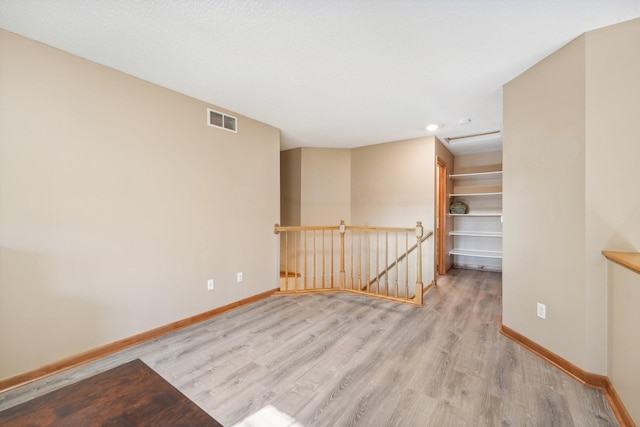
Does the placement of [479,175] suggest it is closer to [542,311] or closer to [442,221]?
[442,221]

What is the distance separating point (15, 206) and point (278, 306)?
2.41 metres

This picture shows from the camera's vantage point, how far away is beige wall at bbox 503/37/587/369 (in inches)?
70.1

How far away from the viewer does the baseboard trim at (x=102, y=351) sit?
1.71m

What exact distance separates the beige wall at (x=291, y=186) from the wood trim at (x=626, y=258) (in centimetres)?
383

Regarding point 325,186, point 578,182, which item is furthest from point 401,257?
point 578,182

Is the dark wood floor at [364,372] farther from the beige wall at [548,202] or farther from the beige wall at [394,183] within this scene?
the beige wall at [394,183]

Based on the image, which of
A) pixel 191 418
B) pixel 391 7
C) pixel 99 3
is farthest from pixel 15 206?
pixel 391 7

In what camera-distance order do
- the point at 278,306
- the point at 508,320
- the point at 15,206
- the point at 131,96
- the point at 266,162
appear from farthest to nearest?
the point at 266,162 < the point at 278,306 < the point at 508,320 < the point at 131,96 < the point at 15,206

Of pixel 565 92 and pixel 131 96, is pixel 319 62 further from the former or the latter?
pixel 565 92

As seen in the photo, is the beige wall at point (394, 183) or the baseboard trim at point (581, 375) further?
the beige wall at point (394, 183)

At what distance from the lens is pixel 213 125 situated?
2.85 m

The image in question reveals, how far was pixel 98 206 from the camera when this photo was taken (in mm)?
2057

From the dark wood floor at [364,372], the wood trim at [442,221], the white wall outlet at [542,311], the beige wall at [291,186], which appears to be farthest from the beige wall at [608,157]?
the beige wall at [291,186]

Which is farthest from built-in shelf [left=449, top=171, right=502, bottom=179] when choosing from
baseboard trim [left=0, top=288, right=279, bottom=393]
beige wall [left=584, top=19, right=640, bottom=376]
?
baseboard trim [left=0, top=288, right=279, bottom=393]
